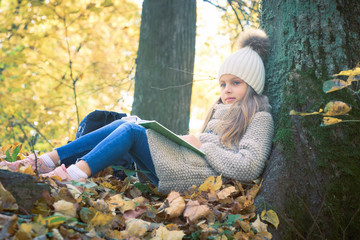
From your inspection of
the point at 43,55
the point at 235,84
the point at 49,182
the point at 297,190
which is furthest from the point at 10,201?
the point at 43,55

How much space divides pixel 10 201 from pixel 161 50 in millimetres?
2965

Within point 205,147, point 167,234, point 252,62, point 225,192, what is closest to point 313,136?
point 225,192

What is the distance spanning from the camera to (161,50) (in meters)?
4.25

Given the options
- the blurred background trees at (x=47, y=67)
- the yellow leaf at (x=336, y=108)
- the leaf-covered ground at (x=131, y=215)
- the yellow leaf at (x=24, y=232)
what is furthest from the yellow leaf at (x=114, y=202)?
the blurred background trees at (x=47, y=67)

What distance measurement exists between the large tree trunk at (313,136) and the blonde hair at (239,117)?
0.17m

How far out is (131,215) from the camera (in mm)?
1977

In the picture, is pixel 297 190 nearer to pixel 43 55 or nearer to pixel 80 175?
pixel 80 175

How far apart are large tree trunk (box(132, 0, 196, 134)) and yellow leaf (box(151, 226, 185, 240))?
2.51 m

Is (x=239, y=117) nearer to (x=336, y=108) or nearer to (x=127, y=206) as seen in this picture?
(x=336, y=108)

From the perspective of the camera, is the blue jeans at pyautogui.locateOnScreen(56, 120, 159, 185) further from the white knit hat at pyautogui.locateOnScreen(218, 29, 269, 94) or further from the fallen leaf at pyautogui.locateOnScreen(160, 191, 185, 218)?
the white knit hat at pyautogui.locateOnScreen(218, 29, 269, 94)

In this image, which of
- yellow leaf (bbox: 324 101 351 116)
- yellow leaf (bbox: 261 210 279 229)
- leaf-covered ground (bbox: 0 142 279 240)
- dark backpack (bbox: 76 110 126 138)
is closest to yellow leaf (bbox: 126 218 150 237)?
leaf-covered ground (bbox: 0 142 279 240)

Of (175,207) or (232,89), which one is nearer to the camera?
(175,207)

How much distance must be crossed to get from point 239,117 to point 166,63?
5.40 ft

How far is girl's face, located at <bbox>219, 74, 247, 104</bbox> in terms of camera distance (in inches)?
122
